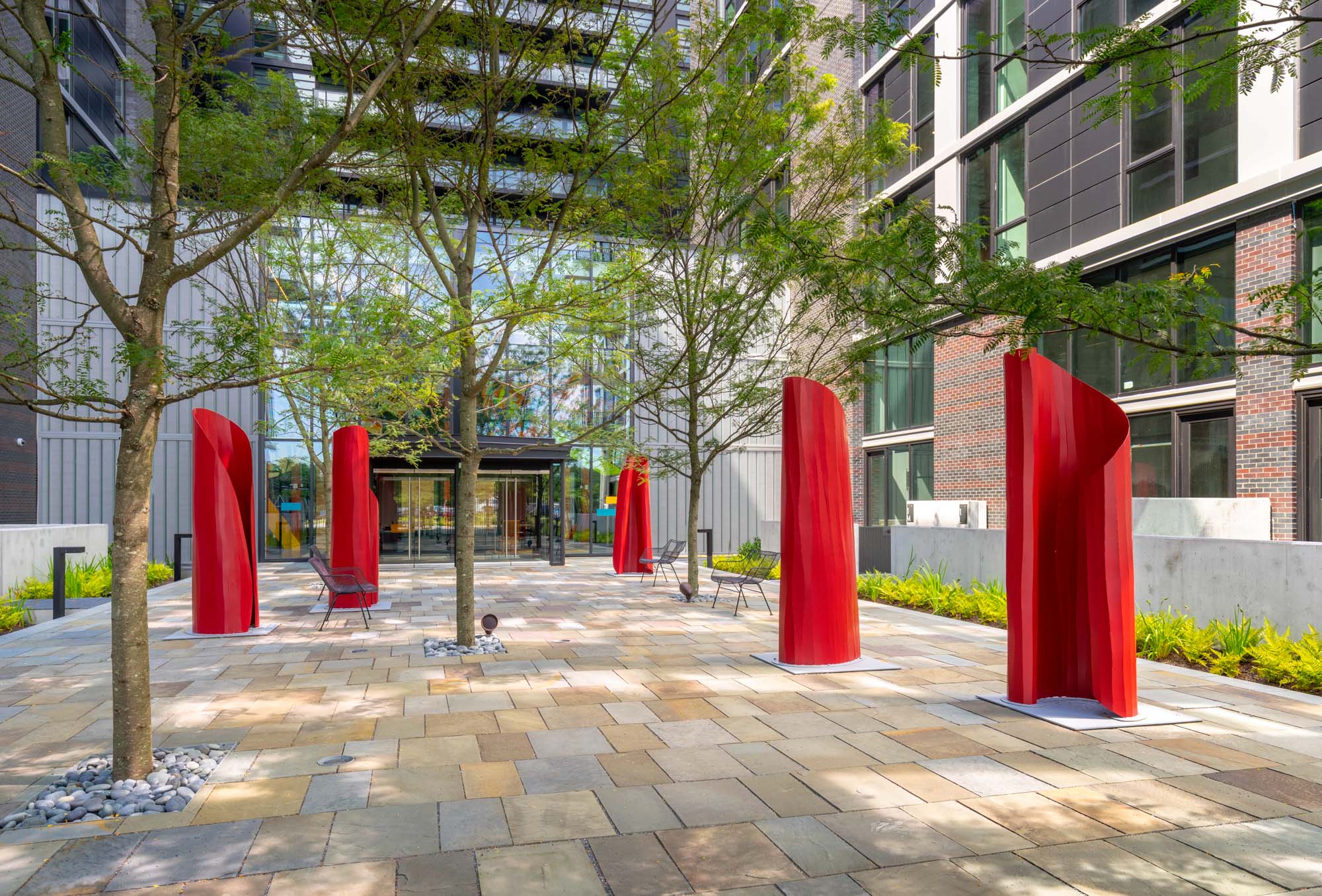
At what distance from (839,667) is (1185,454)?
332 inches

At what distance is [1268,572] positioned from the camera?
887 cm

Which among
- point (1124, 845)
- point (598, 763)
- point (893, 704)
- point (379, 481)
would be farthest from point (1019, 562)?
point (379, 481)

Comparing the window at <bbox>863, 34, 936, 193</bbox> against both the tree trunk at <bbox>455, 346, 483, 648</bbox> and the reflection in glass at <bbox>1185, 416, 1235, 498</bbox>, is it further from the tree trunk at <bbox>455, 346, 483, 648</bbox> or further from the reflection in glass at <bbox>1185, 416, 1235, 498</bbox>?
the tree trunk at <bbox>455, 346, 483, 648</bbox>

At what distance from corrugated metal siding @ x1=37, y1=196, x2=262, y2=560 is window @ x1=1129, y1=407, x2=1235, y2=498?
2158 centimetres

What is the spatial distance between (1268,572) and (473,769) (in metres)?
8.18

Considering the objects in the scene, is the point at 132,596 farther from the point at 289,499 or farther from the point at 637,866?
the point at 289,499

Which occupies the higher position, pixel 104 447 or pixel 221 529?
pixel 104 447

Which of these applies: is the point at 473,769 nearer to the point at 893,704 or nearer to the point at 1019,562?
the point at 893,704

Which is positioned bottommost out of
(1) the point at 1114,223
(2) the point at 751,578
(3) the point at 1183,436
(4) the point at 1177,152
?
(2) the point at 751,578

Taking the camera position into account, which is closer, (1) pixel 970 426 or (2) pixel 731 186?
(2) pixel 731 186

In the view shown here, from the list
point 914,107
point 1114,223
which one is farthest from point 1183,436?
point 914,107

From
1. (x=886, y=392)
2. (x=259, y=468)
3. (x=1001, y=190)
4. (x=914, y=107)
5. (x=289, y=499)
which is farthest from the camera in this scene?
(x=289, y=499)

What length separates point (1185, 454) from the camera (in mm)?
13594

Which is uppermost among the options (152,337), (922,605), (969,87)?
(969,87)
